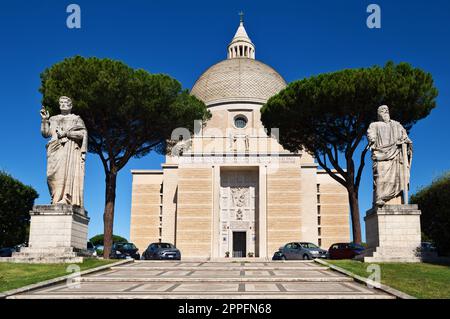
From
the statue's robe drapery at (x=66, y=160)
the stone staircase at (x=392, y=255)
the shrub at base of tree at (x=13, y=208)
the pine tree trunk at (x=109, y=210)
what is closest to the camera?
the stone staircase at (x=392, y=255)

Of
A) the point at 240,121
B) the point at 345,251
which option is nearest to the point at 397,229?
the point at 345,251

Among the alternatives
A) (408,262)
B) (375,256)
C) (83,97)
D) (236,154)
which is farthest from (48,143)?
(236,154)

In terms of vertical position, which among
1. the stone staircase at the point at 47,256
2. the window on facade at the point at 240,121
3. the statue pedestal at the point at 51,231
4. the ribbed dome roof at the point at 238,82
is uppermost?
the ribbed dome roof at the point at 238,82

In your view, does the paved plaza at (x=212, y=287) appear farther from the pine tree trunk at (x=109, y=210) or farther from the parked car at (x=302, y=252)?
the parked car at (x=302, y=252)

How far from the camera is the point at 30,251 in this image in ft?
46.5

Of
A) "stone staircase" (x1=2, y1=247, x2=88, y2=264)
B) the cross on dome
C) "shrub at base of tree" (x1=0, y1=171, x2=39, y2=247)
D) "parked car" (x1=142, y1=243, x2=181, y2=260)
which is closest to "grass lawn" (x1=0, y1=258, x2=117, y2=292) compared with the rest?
"stone staircase" (x1=2, y1=247, x2=88, y2=264)

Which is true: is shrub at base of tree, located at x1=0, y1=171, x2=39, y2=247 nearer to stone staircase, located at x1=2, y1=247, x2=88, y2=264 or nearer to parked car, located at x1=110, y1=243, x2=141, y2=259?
parked car, located at x1=110, y1=243, x2=141, y2=259

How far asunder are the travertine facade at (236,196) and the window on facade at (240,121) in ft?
0.32

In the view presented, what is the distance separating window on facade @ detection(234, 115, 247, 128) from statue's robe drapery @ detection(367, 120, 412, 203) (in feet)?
99.5

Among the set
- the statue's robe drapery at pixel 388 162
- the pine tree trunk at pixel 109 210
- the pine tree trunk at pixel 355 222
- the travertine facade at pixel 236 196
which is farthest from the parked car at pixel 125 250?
the statue's robe drapery at pixel 388 162

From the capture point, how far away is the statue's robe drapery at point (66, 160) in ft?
48.4

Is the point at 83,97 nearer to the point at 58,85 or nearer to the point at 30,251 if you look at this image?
the point at 58,85

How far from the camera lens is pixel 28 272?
1182cm

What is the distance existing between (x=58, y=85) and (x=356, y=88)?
13807 mm
